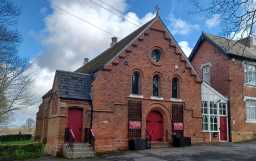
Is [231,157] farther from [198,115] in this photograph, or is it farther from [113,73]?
[113,73]

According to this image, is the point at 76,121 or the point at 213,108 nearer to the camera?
the point at 76,121

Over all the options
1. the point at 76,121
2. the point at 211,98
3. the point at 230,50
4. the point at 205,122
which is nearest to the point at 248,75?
the point at 230,50

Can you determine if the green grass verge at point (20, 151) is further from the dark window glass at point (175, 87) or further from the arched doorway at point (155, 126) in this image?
the dark window glass at point (175, 87)

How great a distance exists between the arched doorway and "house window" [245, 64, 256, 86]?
1158cm

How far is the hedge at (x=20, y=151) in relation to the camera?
2031 cm

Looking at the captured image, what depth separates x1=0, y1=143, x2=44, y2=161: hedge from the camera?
800 inches

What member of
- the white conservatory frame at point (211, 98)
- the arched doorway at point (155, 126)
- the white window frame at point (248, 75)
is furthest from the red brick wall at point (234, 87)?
the arched doorway at point (155, 126)

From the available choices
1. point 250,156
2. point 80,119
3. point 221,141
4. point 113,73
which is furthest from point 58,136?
point 221,141

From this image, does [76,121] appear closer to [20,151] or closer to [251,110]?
[20,151]

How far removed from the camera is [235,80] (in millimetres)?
30203

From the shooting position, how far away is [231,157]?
19.0 metres

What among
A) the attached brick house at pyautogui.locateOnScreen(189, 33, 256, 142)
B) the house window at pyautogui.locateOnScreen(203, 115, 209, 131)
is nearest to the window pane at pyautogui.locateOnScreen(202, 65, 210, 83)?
the attached brick house at pyautogui.locateOnScreen(189, 33, 256, 142)

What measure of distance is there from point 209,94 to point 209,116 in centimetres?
198

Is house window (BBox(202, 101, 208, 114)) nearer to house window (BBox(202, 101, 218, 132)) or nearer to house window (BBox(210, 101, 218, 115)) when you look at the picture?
house window (BBox(202, 101, 218, 132))
